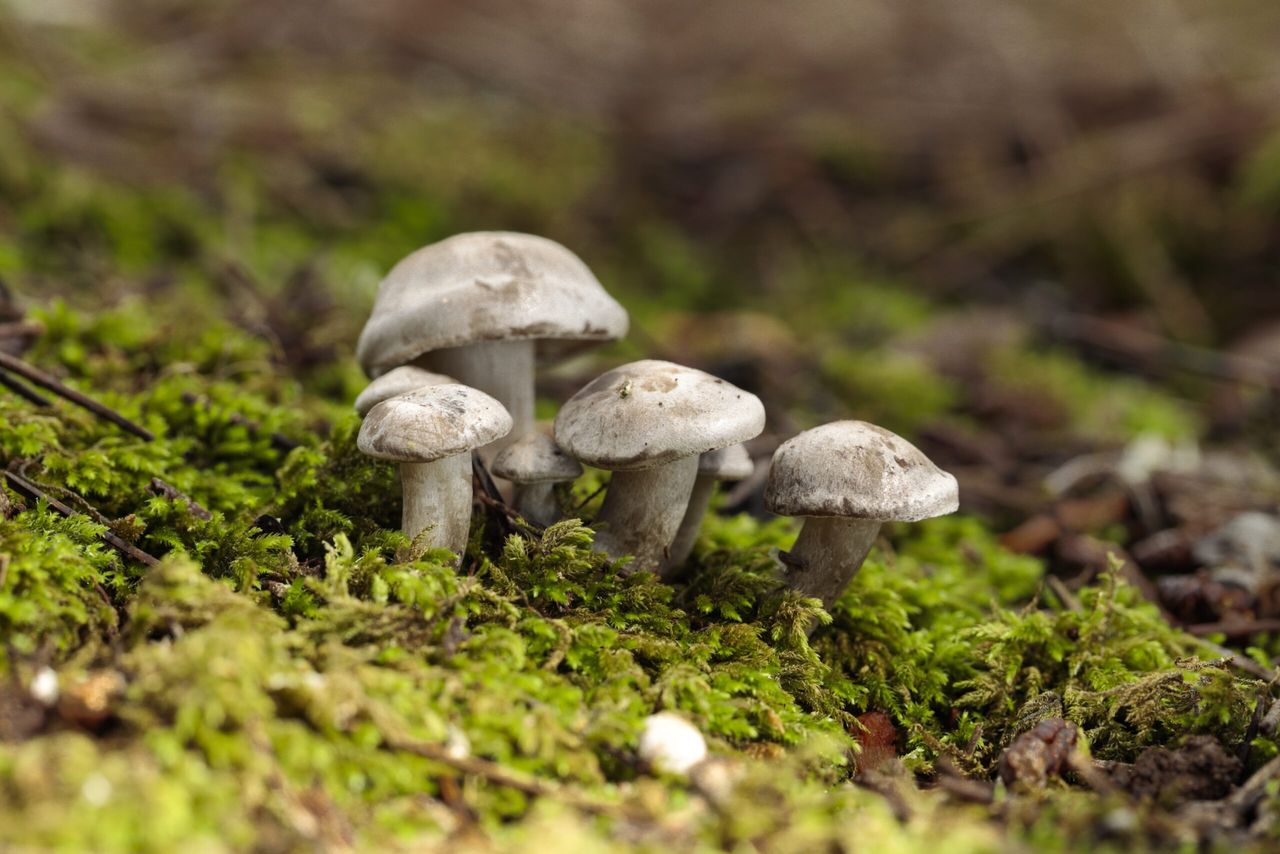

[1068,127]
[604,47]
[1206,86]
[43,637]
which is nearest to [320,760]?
[43,637]

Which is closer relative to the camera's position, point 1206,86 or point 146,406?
point 146,406

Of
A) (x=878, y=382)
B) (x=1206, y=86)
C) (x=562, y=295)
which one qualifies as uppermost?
(x=1206, y=86)

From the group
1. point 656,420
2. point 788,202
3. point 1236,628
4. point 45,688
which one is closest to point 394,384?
point 656,420

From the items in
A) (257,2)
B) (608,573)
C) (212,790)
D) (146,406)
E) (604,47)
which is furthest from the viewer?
(604,47)

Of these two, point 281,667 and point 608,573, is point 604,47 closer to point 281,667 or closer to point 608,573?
point 608,573

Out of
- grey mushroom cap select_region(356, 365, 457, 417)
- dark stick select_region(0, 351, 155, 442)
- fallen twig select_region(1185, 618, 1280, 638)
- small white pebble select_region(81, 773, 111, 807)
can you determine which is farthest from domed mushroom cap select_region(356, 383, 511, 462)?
fallen twig select_region(1185, 618, 1280, 638)

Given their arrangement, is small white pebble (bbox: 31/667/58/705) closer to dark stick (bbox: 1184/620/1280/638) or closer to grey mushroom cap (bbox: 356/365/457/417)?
grey mushroom cap (bbox: 356/365/457/417)

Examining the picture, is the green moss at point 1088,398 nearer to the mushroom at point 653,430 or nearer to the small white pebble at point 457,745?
the mushroom at point 653,430

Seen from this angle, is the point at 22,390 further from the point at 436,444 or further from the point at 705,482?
the point at 705,482
